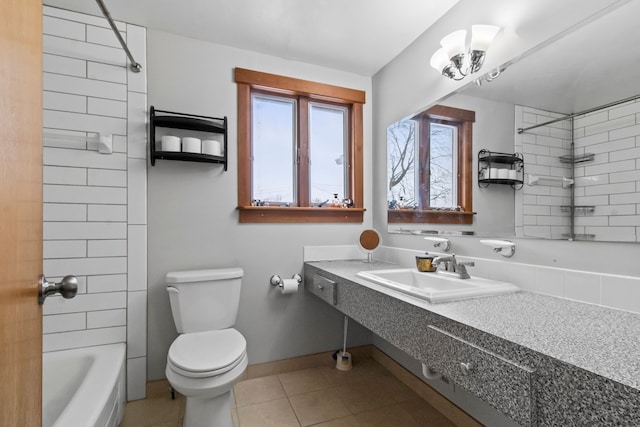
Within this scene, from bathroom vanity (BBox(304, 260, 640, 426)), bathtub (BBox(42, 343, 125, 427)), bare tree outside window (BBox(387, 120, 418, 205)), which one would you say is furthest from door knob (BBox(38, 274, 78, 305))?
bare tree outside window (BBox(387, 120, 418, 205))

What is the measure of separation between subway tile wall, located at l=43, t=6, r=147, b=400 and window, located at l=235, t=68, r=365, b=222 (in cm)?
66

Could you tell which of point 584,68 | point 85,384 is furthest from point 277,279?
point 584,68

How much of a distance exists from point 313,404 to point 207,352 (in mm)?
747

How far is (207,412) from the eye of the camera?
1.47 m

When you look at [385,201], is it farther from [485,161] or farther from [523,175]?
[523,175]

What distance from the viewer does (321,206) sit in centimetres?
237

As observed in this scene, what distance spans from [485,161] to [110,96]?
7.11 ft

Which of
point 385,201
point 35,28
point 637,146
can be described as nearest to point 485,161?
point 637,146

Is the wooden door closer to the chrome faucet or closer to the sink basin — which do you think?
the sink basin

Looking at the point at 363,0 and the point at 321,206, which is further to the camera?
the point at 321,206

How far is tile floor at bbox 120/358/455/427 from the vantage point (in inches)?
64.9

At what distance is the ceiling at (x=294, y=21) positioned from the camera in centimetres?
171

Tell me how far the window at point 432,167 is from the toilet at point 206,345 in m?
1.25

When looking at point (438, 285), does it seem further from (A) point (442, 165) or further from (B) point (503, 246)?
(A) point (442, 165)
